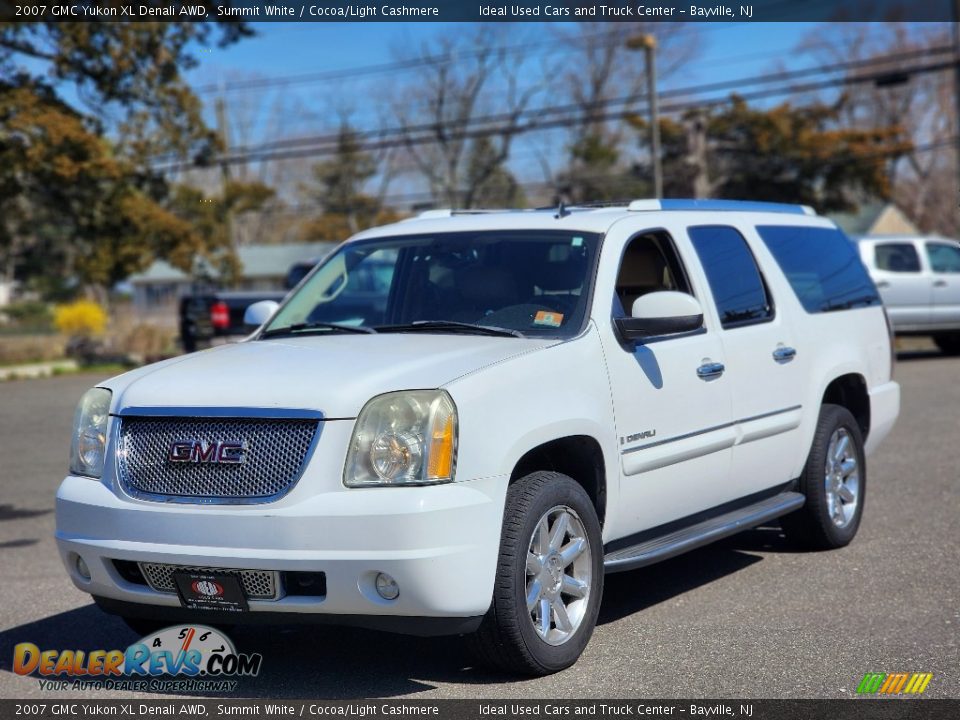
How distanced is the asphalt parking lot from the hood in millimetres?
1141

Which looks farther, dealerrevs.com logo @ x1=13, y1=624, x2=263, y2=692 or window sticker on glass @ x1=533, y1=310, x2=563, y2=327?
window sticker on glass @ x1=533, y1=310, x2=563, y2=327

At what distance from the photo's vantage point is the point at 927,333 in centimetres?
2191

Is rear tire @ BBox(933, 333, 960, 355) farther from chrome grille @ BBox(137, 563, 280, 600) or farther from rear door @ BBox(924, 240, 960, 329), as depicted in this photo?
chrome grille @ BBox(137, 563, 280, 600)

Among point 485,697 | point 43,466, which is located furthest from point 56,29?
→ point 485,697

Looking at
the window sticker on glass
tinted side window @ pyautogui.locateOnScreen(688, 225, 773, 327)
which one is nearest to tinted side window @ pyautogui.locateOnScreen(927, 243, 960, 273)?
tinted side window @ pyautogui.locateOnScreen(688, 225, 773, 327)

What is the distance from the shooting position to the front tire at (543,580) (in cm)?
484

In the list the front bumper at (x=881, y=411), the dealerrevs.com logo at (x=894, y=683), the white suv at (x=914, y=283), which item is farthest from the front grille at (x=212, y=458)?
the white suv at (x=914, y=283)

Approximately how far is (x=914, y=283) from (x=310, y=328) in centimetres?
1745

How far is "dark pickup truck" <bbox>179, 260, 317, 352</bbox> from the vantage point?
22.4m

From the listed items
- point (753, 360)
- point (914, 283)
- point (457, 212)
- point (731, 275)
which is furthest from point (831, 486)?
point (914, 283)

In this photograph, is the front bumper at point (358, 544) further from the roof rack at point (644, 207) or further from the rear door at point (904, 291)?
the rear door at point (904, 291)

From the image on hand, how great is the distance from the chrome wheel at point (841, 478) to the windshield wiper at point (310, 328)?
296 cm

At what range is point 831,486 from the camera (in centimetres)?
748

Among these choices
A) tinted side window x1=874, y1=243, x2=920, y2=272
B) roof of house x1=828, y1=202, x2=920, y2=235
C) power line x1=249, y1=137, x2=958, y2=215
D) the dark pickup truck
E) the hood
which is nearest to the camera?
the hood
